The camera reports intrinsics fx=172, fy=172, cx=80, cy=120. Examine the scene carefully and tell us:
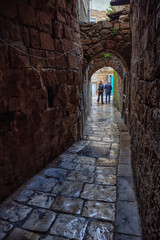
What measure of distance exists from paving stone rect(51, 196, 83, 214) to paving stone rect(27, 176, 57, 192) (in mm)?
292

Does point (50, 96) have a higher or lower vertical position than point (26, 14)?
lower

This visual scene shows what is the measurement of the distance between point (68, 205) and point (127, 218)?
2.26 ft

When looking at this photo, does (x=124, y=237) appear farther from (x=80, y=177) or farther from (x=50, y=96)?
(x=50, y=96)

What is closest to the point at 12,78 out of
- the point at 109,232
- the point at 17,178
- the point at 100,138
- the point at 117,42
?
the point at 17,178

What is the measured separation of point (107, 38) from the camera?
4824 mm

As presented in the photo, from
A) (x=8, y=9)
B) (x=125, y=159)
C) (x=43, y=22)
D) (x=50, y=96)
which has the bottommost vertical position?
(x=125, y=159)

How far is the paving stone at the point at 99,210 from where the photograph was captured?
1894mm

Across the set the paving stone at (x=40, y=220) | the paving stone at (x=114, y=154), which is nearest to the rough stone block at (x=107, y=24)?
Answer: the paving stone at (x=114, y=154)

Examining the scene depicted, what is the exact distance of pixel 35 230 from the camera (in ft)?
5.63

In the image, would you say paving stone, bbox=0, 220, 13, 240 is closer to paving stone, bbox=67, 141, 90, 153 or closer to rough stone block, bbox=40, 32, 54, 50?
paving stone, bbox=67, 141, 90, 153

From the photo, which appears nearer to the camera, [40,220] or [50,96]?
[40,220]

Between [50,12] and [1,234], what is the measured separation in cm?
322

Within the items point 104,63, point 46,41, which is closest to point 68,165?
point 46,41

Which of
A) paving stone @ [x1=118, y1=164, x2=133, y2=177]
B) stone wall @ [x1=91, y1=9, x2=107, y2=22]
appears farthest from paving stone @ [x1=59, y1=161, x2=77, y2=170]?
stone wall @ [x1=91, y1=9, x2=107, y2=22]
